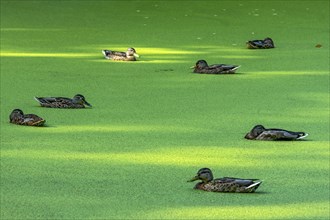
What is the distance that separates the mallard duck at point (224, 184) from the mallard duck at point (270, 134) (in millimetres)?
1299

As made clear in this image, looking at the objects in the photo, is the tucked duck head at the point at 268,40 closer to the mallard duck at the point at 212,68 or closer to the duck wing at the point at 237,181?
the mallard duck at the point at 212,68

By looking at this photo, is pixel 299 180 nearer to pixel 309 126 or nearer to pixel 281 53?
pixel 309 126

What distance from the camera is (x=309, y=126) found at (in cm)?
740

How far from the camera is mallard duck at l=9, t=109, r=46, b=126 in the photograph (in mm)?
7195

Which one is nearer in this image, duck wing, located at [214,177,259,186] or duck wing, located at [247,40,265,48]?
duck wing, located at [214,177,259,186]

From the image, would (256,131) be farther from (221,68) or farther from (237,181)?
(221,68)

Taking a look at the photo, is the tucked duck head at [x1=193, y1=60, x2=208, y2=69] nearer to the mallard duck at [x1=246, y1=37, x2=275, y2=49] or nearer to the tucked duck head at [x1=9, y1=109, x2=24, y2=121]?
the mallard duck at [x1=246, y1=37, x2=275, y2=49]

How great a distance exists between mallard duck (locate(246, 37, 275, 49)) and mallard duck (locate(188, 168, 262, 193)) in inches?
244

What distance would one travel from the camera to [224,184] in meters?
5.47

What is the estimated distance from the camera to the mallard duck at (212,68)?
9875mm

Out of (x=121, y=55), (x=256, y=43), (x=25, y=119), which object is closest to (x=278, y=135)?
(x=25, y=119)

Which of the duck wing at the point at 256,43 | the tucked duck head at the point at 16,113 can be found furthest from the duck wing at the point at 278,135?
the duck wing at the point at 256,43

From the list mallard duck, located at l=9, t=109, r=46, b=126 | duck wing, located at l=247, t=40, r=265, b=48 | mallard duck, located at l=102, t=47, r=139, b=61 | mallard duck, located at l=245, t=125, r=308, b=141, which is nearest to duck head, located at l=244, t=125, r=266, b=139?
mallard duck, located at l=245, t=125, r=308, b=141

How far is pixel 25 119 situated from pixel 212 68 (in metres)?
2.96
